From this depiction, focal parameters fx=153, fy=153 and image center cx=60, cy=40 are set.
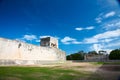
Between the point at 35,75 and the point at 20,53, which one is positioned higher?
the point at 20,53

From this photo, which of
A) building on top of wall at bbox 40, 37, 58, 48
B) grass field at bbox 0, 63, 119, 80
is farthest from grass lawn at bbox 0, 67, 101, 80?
building on top of wall at bbox 40, 37, 58, 48

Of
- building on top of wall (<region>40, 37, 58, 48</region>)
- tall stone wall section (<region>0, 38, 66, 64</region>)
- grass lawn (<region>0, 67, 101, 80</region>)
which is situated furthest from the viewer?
building on top of wall (<region>40, 37, 58, 48</region>)

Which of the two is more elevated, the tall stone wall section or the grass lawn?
the tall stone wall section

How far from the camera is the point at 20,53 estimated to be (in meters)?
24.0

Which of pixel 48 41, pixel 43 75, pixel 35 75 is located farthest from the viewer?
pixel 48 41

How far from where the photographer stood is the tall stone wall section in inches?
814

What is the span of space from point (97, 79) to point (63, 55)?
104 ft

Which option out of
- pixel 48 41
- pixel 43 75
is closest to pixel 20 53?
pixel 48 41

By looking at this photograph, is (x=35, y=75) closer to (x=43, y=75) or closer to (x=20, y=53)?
(x=43, y=75)

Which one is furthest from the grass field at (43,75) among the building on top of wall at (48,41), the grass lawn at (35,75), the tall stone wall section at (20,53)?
the building on top of wall at (48,41)

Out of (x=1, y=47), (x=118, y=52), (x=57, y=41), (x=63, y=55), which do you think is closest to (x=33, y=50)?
(x=1, y=47)

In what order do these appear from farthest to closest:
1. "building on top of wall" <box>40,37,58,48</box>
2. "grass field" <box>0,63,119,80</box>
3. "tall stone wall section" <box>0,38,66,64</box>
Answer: "building on top of wall" <box>40,37,58,48</box>
"tall stone wall section" <box>0,38,66,64</box>
"grass field" <box>0,63,119,80</box>

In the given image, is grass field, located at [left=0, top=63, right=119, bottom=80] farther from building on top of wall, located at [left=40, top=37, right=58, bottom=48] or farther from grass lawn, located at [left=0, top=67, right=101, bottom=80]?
building on top of wall, located at [left=40, top=37, right=58, bottom=48]

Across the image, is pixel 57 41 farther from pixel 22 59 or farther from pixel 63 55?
pixel 22 59
